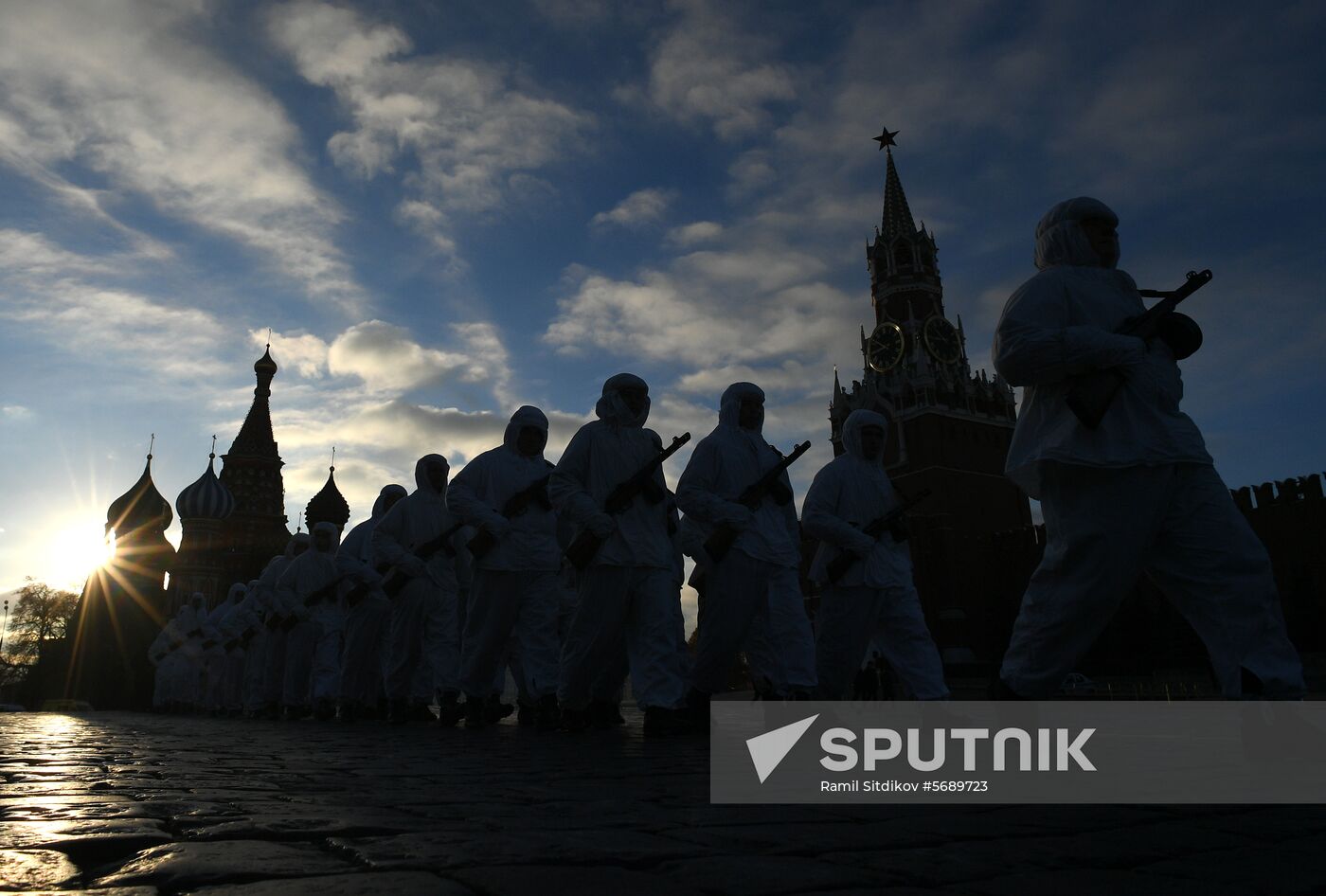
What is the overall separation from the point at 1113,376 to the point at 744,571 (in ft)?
9.96

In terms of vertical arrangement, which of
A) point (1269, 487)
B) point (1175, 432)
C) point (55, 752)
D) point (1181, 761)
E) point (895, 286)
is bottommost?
point (55, 752)

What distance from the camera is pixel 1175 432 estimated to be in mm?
3900

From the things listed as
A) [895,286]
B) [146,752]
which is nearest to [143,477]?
[895,286]

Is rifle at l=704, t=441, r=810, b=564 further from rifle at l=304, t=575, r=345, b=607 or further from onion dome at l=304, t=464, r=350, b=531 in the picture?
onion dome at l=304, t=464, r=350, b=531

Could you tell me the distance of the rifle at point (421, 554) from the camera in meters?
9.51

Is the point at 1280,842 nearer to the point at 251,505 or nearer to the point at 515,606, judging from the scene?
the point at 515,606

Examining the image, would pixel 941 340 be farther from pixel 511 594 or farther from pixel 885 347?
pixel 511 594

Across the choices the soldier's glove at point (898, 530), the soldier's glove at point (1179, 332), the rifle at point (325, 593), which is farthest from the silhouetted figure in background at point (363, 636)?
the soldier's glove at point (1179, 332)

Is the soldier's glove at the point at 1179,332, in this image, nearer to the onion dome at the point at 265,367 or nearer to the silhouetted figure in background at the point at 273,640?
the silhouetted figure in background at the point at 273,640

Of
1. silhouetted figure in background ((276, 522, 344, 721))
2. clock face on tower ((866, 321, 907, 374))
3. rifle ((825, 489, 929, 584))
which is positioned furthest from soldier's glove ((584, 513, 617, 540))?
clock face on tower ((866, 321, 907, 374))

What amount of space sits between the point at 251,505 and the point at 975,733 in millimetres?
81850

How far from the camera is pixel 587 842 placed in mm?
1931

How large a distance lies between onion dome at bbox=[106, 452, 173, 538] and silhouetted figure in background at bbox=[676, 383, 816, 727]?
7731 centimetres

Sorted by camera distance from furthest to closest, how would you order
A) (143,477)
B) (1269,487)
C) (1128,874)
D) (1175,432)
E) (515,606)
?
1. (143,477)
2. (1269,487)
3. (515,606)
4. (1175,432)
5. (1128,874)
